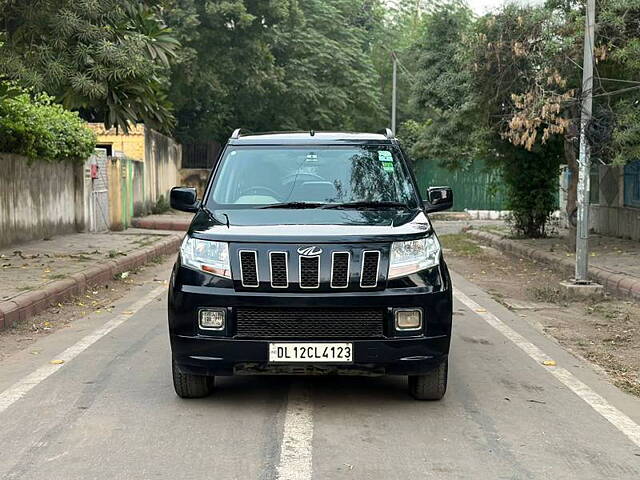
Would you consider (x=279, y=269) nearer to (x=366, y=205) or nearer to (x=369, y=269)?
(x=369, y=269)

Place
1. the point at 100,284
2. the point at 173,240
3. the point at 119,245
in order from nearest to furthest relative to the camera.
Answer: the point at 100,284 → the point at 119,245 → the point at 173,240

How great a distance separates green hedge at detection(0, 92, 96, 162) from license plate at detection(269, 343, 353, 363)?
1011 centimetres

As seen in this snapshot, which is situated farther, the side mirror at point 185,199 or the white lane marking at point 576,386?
the side mirror at point 185,199

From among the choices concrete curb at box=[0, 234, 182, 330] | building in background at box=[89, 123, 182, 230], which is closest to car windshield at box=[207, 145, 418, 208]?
concrete curb at box=[0, 234, 182, 330]

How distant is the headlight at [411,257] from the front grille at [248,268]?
84 centimetres

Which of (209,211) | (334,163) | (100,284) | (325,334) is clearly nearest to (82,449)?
(325,334)

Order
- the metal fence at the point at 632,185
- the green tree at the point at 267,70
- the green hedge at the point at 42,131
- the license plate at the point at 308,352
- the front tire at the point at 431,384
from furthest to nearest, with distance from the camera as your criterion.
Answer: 1. the green tree at the point at 267,70
2. the metal fence at the point at 632,185
3. the green hedge at the point at 42,131
4. the front tire at the point at 431,384
5. the license plate at the point at 308,352

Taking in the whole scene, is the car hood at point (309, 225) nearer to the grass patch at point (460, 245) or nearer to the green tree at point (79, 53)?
the green tree at point (79, 53)

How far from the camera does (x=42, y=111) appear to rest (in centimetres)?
1691

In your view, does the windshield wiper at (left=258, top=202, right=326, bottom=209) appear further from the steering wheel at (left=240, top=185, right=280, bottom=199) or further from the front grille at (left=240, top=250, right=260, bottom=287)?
the front grille at (left=240, top=250, right=260, bottom=287)

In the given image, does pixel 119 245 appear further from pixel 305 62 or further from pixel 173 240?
pixel 305 62

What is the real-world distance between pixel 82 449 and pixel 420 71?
2590 centimetres

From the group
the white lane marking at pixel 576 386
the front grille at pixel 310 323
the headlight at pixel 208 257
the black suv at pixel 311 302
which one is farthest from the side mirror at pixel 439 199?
the headlight at pixel 208 257

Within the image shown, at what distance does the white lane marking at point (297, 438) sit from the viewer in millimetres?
4301
